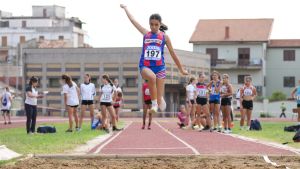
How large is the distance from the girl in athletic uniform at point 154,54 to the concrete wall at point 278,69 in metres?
83.6

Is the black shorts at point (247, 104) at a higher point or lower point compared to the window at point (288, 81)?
lower

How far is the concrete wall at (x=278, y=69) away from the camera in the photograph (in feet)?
311

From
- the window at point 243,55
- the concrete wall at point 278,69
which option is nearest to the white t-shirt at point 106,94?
the window at point 243,55

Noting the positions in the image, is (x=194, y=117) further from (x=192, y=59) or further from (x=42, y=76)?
(x=42, y=76)

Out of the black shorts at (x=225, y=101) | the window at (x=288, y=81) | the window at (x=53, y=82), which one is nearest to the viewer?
the black shorts at (x=225, y=101)

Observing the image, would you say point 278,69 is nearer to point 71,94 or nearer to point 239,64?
point 239,64

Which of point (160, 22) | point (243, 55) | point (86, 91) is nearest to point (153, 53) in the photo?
point (160, 22)

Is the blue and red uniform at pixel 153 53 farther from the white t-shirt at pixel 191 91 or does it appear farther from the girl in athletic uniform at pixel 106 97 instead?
the white t-shirt at pixel 191 91

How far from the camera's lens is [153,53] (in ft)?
40.3

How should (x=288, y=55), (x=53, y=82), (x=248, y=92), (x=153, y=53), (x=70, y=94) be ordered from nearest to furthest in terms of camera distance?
(x=153, y=53)
(x=70, y=94)
(x=248, y=92)
(x=53, y=82)
(x=288, y=55)

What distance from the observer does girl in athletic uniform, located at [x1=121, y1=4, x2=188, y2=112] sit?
12.3m

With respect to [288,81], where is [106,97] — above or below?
below

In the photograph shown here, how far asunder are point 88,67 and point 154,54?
188 feet

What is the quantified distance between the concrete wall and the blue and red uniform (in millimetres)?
83769
